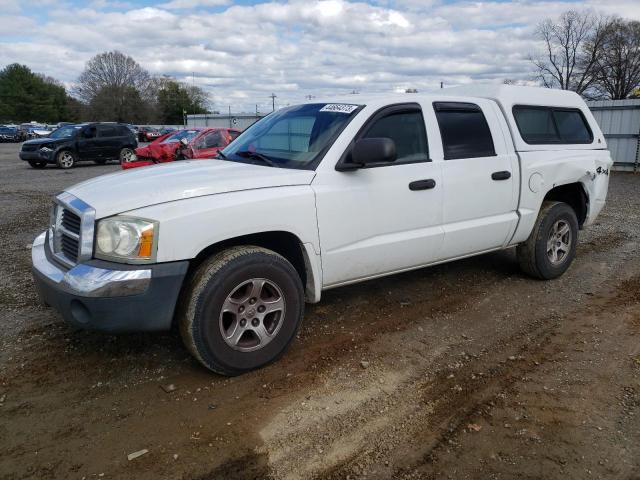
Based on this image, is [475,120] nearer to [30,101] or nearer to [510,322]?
[510,322]

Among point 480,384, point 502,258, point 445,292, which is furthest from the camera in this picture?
point 502,258

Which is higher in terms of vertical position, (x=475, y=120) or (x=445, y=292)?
(x=475, y=120)

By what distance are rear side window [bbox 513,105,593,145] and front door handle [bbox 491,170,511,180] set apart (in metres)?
0.51

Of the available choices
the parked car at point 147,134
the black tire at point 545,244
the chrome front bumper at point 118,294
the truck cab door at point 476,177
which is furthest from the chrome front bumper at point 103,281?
the parked car at point 147,134

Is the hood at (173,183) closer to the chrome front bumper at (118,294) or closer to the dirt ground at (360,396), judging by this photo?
the chrome front bumper at (118,294)

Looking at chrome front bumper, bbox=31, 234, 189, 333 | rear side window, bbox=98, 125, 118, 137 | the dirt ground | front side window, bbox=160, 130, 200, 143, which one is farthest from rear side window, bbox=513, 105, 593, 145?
rear side window, bbox=98, 125, 118, 137

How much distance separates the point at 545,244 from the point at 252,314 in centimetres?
332

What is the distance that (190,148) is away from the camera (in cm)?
1395

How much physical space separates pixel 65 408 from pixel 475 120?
12.7ft

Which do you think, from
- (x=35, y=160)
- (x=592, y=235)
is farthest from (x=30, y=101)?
(x=592, y=235)

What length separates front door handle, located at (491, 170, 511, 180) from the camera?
15.2 ft

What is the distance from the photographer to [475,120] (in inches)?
184

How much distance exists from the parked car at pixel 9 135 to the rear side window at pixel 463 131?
176 feet

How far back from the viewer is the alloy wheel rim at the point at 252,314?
3367 mm
